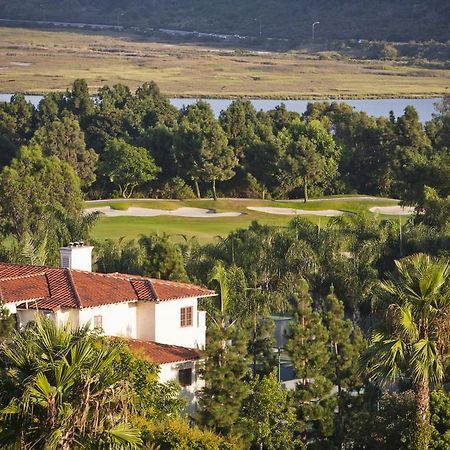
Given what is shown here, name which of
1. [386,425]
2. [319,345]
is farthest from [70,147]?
[386,425]

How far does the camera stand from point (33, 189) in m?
52.4

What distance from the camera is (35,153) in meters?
57.2

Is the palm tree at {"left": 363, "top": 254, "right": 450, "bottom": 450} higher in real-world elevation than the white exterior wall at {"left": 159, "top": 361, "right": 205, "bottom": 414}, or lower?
higher

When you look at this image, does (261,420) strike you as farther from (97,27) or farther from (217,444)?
(97,27)

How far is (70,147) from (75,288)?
40329 mm

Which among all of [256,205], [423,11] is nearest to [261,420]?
[256,205]

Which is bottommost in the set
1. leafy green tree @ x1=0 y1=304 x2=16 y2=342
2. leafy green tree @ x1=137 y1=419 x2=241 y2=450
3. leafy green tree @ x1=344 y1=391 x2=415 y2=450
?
leafy green tree @ x1=344 y1=391 x2=415 y2=450

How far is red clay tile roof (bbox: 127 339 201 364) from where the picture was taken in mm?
24156

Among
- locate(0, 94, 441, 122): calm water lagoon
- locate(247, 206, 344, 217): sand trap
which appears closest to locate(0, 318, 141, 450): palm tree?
locate(247, 206, 344, 217): sand trap

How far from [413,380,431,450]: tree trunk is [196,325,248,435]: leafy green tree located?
293 centimetres

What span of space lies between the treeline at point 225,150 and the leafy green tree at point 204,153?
4cm

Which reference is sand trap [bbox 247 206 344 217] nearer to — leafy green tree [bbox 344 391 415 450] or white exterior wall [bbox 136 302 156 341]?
white exterior wall [bbox 136 302 156 341]

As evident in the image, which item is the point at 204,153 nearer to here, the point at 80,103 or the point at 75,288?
the point at 80,103

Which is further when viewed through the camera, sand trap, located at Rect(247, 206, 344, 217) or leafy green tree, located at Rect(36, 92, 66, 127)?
leafy green tree, located at Rect(36, 92, 66, 127)
